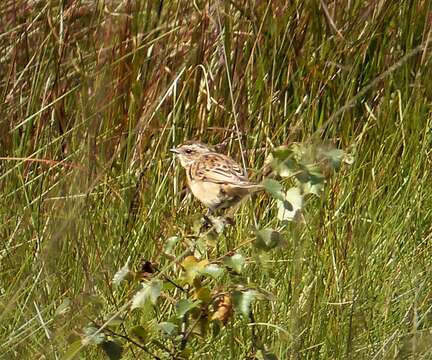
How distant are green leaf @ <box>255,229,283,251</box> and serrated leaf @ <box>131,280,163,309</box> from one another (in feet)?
0.82

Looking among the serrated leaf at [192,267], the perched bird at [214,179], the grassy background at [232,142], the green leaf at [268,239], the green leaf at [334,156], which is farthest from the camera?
the perched bird at [214,179]

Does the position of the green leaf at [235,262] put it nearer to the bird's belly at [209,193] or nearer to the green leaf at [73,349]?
the green leaf at [73,349]

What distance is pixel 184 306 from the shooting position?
306 centimetres

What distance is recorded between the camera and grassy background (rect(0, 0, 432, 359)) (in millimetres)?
3596

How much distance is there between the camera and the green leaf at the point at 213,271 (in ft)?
10.0

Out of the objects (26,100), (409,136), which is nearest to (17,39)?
(26,100)

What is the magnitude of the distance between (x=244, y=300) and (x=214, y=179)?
46.0 inches

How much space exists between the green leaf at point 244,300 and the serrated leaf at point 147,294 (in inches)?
7.2

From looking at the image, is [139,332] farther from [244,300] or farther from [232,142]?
[232,142]

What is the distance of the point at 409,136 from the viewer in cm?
468

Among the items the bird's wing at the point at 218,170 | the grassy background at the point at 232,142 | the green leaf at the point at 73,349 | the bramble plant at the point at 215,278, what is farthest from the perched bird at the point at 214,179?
the green leaf at the point at 73,349

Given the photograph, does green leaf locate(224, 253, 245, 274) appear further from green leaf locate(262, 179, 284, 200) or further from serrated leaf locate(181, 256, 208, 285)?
green leaf locate(262, 179, 284, 200)

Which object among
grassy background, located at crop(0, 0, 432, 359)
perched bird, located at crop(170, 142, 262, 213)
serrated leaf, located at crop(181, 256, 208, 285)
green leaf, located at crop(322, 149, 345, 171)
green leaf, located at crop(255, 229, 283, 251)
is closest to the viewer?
green leaf, located at crop(322, 149, 345, 171)

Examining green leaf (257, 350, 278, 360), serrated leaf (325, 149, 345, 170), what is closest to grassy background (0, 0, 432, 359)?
green leaf (257, 350, 278, 360)
